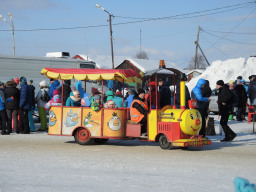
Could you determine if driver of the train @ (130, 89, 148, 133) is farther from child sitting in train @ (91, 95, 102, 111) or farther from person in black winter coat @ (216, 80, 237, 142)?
person in black winter coat @ (216, 80, 237, 142)

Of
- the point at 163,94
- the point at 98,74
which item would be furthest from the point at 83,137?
the point at 163,94

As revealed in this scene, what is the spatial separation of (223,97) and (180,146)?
2520 millimetres

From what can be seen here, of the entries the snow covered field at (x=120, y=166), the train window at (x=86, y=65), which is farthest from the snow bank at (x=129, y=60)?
the snow covered field at (x=120, y=166)

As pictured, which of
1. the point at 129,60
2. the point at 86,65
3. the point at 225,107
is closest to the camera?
the point at 225,107

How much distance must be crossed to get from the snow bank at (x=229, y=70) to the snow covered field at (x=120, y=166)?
28.2 m

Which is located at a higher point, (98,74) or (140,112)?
(98,74)

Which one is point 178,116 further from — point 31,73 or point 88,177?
point 31,73

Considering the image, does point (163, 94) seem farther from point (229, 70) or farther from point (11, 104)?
point (229, 70)

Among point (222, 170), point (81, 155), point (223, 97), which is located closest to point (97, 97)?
point (81, 155)

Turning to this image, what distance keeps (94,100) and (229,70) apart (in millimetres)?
30766

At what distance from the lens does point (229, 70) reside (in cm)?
4119

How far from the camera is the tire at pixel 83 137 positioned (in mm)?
12062

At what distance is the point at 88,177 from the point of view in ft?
24.9

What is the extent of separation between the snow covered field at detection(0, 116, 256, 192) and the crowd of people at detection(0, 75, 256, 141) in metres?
1.01
